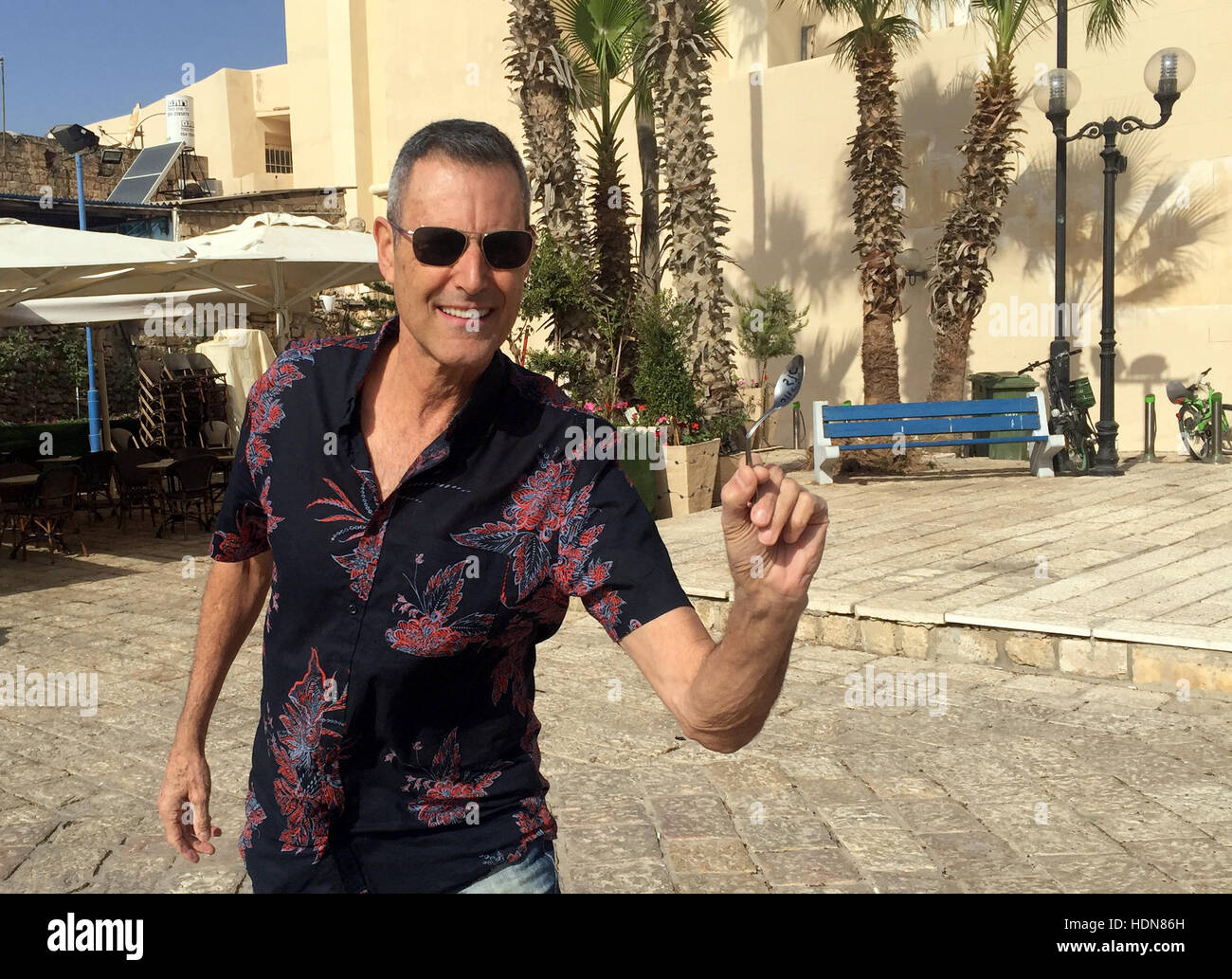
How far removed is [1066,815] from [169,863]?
303cm

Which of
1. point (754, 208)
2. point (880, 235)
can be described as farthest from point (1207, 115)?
point (754, 208)

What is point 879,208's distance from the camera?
47.6 feet

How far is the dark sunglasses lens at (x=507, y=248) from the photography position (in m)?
1.82

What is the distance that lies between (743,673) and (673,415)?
31.1 feet

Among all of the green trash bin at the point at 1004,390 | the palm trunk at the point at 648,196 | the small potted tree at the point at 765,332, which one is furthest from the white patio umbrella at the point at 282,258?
the green trash bin at the point at 1004,390

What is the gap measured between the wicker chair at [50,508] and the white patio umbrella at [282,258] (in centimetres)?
225

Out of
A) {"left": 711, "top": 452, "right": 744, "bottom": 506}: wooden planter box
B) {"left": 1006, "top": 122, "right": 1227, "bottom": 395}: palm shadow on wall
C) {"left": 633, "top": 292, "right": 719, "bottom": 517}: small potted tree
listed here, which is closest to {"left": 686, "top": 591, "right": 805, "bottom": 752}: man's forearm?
{"left": 633, "top": 292, "right": 719, "bottom": 517}: small potted tree

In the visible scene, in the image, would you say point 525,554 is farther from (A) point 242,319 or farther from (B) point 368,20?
(B) point 368,20

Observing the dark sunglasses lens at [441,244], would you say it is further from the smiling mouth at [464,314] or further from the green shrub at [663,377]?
the green shrub at [663,377]

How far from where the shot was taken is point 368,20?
27.2m

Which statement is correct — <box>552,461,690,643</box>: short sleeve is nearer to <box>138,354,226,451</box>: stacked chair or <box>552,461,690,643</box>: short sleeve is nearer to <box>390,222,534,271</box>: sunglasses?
<box>390,222,534,271</box>: sunglasses

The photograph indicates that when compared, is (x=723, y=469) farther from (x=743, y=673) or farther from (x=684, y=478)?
(x=743, y=673)

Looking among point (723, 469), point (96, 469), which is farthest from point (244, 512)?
point (96, 469)

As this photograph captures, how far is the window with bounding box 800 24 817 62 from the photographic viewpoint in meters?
21.0
